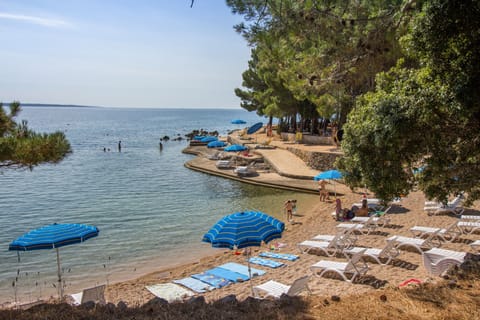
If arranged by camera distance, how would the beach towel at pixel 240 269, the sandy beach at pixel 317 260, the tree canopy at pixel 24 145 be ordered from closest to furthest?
the tree canopy at pixel 24 145 < the sandy beach at pixel 317 260 < the beach towel at pixel 240 269

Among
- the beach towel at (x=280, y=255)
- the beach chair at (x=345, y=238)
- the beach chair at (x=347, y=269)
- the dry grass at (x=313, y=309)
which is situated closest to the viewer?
the dry grass at (x=313, y=309)

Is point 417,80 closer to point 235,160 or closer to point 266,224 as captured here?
point 266,224

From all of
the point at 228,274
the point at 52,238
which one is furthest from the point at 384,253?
the point at 52,238

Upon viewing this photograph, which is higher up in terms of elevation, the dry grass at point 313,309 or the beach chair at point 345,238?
the dry grass at point 313,309

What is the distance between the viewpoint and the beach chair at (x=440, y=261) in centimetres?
740

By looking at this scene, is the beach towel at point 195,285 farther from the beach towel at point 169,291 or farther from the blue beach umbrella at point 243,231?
the blue beach umbrella at point 243,231

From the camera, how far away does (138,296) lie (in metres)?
8.38

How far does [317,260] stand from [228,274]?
2409 mm

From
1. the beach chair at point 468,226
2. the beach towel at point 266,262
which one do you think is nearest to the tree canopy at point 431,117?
the beach towel at point 266,262

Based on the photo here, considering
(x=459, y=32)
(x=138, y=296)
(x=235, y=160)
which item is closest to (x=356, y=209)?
(x=138, y=296)

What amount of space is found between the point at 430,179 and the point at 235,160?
76.5ft

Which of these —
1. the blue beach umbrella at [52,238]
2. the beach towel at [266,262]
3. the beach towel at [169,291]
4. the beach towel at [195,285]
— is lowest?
the beach towel at [169,291]

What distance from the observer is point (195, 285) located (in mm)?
8539

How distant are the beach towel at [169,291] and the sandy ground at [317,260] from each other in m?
0.17
